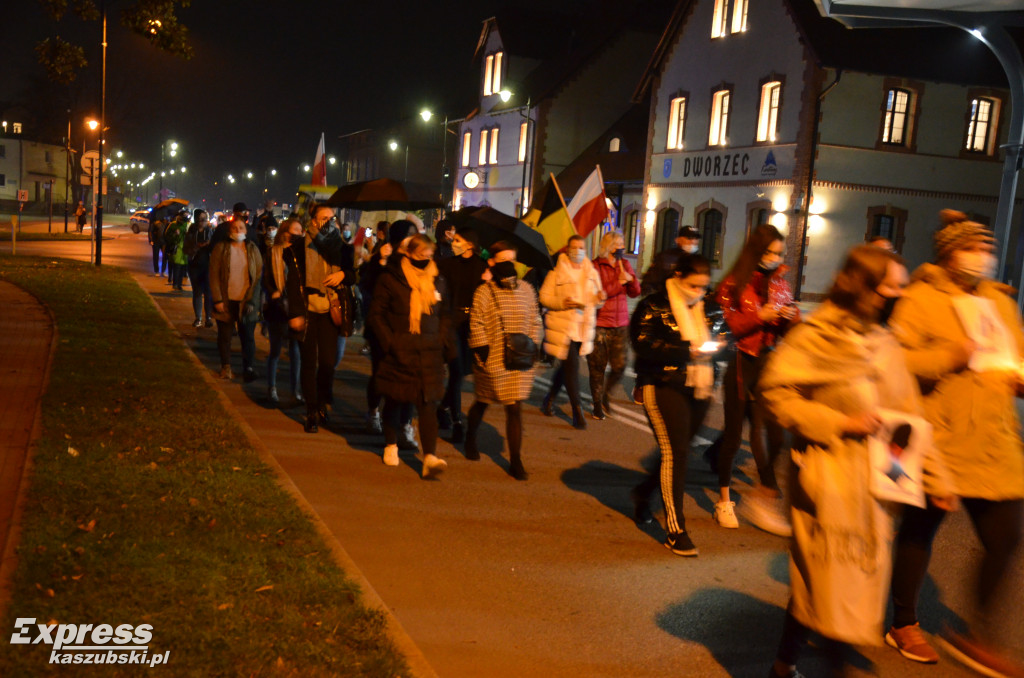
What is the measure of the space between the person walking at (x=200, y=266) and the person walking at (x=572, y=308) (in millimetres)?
5811

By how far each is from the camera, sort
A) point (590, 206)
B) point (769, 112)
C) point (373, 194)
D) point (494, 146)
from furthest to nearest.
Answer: point (494, 146)
point (769, 112)
point (590, 206)
point (373, 194)

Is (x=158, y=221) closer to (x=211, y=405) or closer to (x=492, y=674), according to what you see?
(x=211, y=405)

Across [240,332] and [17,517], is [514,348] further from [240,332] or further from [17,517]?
[240,332]

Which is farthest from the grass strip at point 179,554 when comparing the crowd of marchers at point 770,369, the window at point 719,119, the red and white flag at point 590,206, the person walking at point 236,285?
the window at point 719,119

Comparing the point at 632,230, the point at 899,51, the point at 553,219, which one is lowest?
the point at 553,219

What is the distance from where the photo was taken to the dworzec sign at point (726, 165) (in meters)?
28.0

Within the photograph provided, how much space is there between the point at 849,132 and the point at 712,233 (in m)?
5.79

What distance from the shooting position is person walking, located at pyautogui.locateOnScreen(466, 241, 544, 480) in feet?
23.3

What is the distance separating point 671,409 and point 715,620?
1.36 meters

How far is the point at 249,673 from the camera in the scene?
3.75 m

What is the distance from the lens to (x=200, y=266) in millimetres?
14305

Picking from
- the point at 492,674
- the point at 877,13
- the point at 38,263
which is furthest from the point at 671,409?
the point at 38,263

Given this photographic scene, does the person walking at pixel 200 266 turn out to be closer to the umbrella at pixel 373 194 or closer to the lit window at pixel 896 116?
the umbrella at pixel 373 194

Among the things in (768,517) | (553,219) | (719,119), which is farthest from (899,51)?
(768,517)
